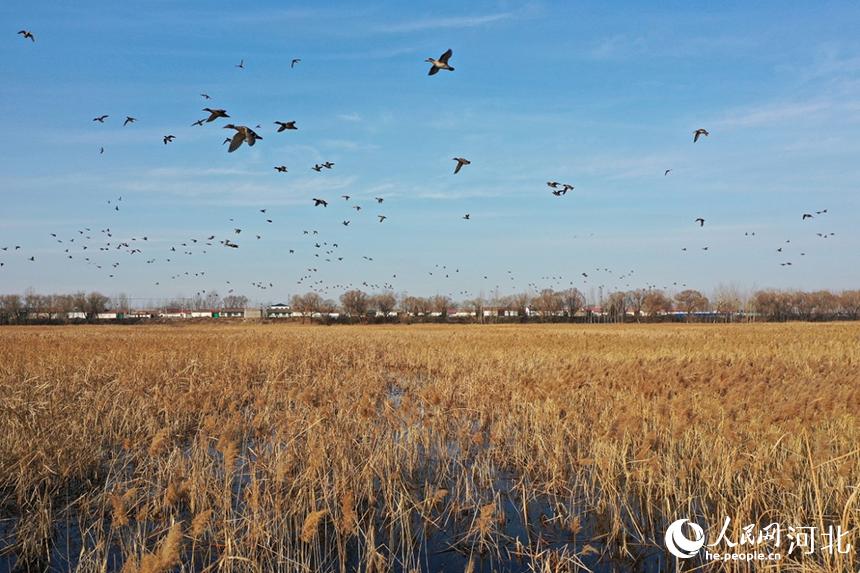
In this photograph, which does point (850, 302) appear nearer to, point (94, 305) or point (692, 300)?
point (692, 300)

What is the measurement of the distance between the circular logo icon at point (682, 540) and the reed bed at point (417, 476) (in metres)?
0.11

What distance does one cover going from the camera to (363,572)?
16.7 ft

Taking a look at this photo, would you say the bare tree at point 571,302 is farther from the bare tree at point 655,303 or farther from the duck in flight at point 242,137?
the duck in flight at point 242,137

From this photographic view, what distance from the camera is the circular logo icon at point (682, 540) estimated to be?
17.3 ft

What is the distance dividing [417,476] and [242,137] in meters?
4.82

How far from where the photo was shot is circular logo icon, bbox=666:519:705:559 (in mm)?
5281

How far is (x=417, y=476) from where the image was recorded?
769 centimetres

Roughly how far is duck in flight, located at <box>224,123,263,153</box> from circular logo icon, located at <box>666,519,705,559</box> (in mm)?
6088

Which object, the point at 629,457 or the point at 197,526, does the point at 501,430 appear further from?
the point at 197,526

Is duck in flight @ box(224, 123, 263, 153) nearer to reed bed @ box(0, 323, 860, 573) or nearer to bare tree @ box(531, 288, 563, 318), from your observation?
reed bed @ box(0, 323, 860, 573)

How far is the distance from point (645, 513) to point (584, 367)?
10.7 meters

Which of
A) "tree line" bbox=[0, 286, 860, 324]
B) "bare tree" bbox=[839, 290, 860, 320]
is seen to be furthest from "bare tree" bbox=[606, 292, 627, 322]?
"bare tree" bbox=[839, 290, 860, 320]

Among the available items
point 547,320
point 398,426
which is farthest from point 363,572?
point 547,320

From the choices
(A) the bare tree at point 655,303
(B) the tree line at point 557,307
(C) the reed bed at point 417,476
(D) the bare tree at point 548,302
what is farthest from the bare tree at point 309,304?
(C) the reed bed at point 417,476
